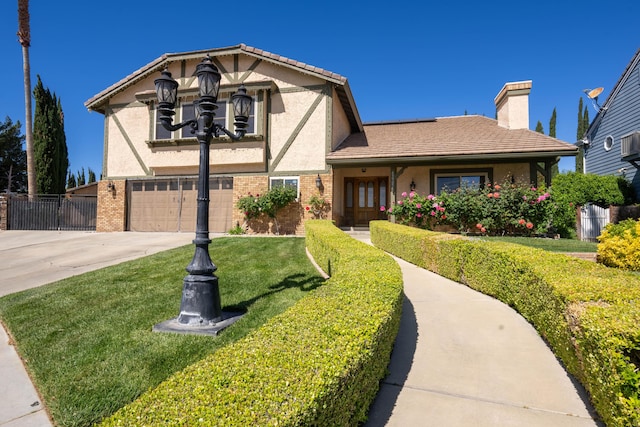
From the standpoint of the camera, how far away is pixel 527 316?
4.08 m

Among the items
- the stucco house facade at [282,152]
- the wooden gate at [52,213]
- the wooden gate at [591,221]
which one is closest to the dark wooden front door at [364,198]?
the stucco house facade at [282,152]

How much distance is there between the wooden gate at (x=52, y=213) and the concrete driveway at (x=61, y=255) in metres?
4.18

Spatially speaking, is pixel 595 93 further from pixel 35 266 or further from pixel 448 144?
pixel 35 266

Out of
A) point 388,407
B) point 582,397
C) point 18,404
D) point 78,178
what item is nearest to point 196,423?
point 388,407

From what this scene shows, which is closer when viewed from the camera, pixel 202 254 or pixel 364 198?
pixel 202 254

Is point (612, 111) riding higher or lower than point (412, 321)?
higher

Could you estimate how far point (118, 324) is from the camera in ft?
13.1

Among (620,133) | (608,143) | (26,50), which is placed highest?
(26,50)

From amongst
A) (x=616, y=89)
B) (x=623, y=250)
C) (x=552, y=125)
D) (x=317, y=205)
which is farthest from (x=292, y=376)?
(x=552, y=125)

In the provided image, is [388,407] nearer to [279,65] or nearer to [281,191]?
Result: [281,191]

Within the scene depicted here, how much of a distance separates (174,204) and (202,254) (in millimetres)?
11778

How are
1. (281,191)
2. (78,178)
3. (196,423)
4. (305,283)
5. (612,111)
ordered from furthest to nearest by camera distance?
(78,178), (612,111), (281,191), (305,283), (196,423)

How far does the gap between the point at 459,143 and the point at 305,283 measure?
10.2 metres

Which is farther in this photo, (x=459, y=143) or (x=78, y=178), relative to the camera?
(x=78, y=178)
